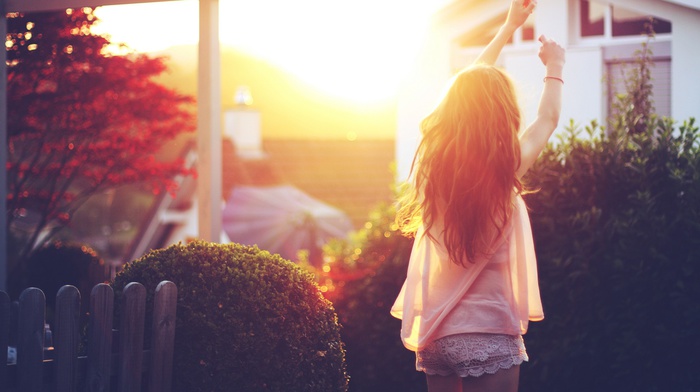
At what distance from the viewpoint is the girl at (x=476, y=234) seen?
2.97m

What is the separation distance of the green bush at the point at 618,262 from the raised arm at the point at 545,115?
2412mm

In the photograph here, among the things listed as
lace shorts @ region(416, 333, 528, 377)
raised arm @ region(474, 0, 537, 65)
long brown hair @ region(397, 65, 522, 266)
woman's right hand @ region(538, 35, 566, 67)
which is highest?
raised arm @ region(474, 0, 537, 65)

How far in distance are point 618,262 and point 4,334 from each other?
354cm

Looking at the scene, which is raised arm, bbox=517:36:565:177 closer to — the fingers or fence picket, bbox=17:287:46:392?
the fingers

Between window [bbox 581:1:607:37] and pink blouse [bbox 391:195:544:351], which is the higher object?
window [bbox 581:1:607:37]

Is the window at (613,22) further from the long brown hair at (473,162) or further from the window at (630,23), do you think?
the long brown hair at (473,162)

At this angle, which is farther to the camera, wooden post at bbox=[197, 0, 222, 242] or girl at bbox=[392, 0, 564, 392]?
wooden post at bbox=[197, 0, 222, 242]

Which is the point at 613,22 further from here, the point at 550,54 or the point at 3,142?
the point at 550,54

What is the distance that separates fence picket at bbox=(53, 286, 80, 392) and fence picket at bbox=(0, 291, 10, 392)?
0.69ft

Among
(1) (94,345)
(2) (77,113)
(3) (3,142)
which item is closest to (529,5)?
(1) (94,345)

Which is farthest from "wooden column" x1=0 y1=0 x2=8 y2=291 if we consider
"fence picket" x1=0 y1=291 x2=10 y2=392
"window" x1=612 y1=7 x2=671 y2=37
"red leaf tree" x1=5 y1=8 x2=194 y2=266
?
"window" x1=612 y1=7 x2=671 y2=37

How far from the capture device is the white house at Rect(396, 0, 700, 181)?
11.8m

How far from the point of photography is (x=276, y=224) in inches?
633

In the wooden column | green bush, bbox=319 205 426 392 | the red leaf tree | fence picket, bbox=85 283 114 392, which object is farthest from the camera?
the red leaf tree
